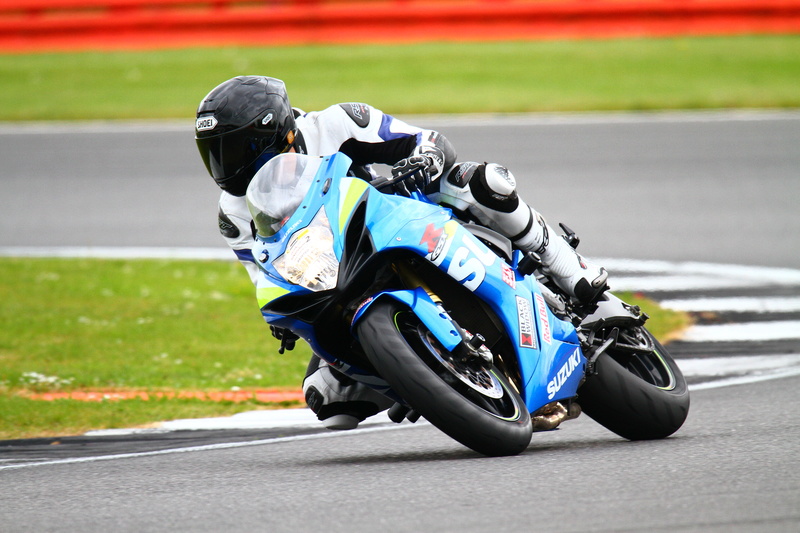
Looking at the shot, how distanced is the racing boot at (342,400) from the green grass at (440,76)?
11.5m

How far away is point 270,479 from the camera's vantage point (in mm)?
4328

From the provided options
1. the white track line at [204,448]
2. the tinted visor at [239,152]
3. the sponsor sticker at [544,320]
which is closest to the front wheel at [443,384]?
the sponsor sticker at [544,320]

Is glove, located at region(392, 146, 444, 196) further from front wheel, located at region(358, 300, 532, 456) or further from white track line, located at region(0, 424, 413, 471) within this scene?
white track line, located at region(0, 424, 413, 471)

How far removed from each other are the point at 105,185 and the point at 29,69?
7.86 meters

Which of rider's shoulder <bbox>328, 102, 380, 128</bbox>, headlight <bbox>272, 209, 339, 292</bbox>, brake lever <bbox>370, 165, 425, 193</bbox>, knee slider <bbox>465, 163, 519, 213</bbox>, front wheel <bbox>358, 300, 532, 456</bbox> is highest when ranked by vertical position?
rider's shoulder <bbox>328, 102, 380, 128</bbox>

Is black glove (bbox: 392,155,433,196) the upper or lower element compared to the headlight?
upper

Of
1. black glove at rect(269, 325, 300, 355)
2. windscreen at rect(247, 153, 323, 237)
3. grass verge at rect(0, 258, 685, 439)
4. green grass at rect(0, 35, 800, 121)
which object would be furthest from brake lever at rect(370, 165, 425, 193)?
green grass at rect(0, 35, 800, 121)

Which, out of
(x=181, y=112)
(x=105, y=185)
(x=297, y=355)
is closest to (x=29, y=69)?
(x=181, y=112)

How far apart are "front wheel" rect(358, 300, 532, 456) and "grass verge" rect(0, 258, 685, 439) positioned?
7.40 feet

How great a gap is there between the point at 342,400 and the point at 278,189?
96 cm

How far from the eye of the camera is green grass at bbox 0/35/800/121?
54.3ft

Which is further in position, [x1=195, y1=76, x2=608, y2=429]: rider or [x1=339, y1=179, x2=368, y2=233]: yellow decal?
[x1=195, y1=76, x2=608, y2=429]: rider

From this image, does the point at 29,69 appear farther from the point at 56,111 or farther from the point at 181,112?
the point at 181,112

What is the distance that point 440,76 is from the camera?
60.4 ft
